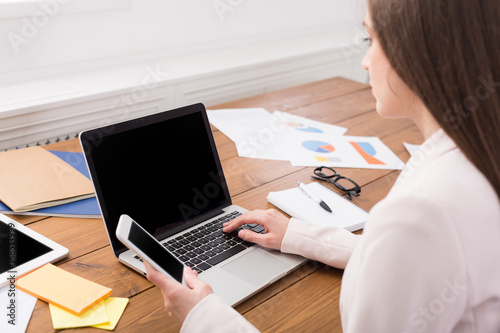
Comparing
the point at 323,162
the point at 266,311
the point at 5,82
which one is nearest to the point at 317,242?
the point at 266,311

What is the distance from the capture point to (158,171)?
3.52 ft

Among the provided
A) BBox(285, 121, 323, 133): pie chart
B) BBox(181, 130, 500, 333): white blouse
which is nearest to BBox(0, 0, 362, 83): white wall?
BBox(285, 121, 323, 133): pie chart

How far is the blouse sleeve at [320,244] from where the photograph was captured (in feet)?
3.33

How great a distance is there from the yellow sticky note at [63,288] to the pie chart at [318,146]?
0.87 meters

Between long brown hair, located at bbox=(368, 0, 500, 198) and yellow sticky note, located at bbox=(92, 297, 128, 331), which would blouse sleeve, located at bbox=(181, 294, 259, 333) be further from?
long brown hair, located at bbox=(368, 0, 500, 198)

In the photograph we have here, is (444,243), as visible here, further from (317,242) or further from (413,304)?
(317,242)

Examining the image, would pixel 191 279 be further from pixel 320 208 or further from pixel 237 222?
pixel 320 208

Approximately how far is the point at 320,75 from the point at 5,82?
4.88ft

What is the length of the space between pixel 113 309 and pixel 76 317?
6 cm

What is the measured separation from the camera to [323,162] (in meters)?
1.50

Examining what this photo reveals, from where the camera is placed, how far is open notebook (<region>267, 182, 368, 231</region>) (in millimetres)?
1170

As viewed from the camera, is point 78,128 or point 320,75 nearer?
point 78,128

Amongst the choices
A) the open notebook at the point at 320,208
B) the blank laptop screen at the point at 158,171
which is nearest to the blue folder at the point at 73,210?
the blank laptop screen at the point at 158,171

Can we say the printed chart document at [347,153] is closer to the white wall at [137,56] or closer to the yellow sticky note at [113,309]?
the white wall at [137,56]
